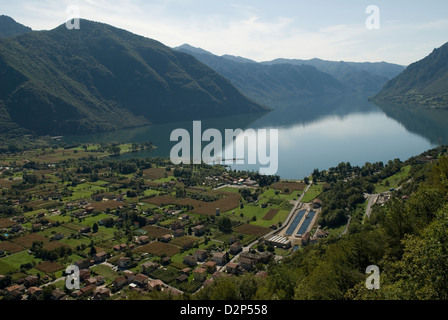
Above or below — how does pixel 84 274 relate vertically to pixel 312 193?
below

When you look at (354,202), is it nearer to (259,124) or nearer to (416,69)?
(259,124)

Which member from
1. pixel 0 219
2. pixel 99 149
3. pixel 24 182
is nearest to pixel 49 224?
pixel 0 219

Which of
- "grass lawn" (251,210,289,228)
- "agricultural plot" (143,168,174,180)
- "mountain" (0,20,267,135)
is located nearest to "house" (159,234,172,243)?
"grass lawn" (251,210,289,228)

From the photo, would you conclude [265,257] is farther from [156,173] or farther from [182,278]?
[156,173]

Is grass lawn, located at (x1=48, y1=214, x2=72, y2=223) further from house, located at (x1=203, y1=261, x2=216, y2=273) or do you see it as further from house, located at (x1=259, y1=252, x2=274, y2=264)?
house, located at (x1=259, y1=252, x2=274, y2=264)

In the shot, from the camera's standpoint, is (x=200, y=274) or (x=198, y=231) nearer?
(x=200, y=274)

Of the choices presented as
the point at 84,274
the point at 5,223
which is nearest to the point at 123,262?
the point at 84,274
